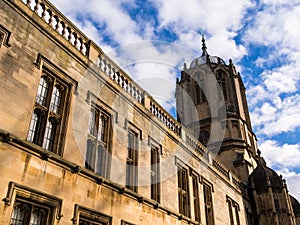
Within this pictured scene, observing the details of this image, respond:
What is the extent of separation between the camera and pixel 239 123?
28.8 meters

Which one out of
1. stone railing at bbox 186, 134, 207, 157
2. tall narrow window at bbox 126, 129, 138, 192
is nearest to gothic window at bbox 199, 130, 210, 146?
stone railing at bbox 186, 134, 207, 157

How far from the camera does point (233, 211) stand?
18.7 metres

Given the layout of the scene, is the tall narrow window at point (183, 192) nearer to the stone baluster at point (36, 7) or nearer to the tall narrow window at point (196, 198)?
the tall narrow window at point (196, 198)

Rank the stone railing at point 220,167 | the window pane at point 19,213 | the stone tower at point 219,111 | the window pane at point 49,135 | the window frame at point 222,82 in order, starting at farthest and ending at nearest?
the window frame at point 222,82 < the stone tower at point 219,111 < the stone railing at point 220,167 < the window pane at point 49,135 < the window pane at point 19,213

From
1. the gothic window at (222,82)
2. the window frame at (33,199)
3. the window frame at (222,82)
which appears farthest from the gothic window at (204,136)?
the window frame at (33,199)

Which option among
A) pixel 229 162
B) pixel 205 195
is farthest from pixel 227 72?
pixel 205 195

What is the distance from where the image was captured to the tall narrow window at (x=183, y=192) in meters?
13.6

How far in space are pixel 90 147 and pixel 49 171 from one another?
217 centimetres

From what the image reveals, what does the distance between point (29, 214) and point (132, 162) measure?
4730mm

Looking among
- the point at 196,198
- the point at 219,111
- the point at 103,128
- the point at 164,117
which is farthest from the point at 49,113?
the point at 219,111

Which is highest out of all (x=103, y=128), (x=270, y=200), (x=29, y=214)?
(x=270, y=200)

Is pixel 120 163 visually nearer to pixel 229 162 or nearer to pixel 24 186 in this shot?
pixel 24 186

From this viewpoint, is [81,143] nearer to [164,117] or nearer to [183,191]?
[164,117]

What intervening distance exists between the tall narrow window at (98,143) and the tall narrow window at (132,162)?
3.96ft
